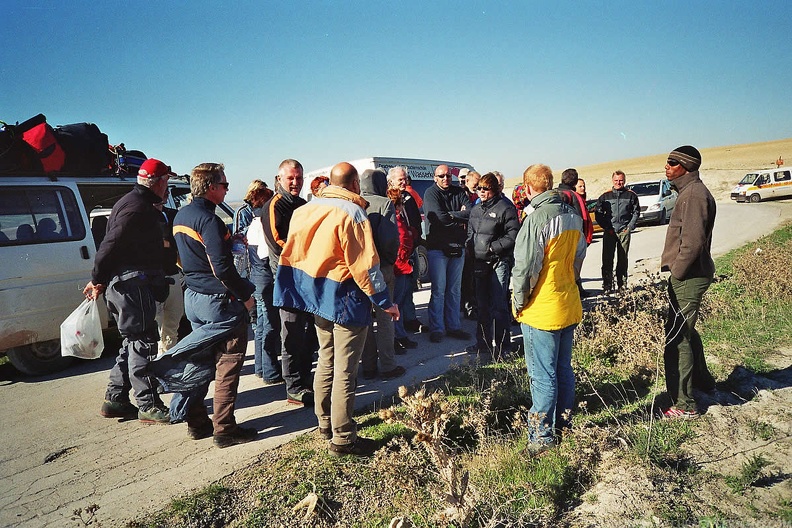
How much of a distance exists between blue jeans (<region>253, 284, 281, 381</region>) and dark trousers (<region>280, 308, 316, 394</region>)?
1.32ft

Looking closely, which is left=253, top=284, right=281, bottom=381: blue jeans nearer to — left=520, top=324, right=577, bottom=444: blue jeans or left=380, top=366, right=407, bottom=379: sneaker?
left=380, top=366, right=407, bottom=379: sneaker

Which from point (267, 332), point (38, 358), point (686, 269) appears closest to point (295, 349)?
point (267, 332)

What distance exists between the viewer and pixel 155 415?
167 inches

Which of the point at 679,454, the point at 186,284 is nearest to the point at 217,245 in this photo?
the point at 186,284

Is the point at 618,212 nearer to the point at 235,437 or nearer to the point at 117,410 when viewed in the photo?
the point at 235,437

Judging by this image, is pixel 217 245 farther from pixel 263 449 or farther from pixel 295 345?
pixel 263 449

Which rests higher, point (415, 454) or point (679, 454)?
point (415, 454)

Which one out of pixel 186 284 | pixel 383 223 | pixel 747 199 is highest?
pixel 383 223

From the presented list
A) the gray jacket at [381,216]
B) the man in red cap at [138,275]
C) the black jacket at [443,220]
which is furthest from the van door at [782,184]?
the man in red cap at [138,275]

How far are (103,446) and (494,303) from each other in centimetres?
396

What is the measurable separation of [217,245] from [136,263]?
1096 mm

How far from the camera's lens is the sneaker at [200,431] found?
3938 millimetres

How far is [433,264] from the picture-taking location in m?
6.14

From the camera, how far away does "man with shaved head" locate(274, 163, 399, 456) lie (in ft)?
10.7
